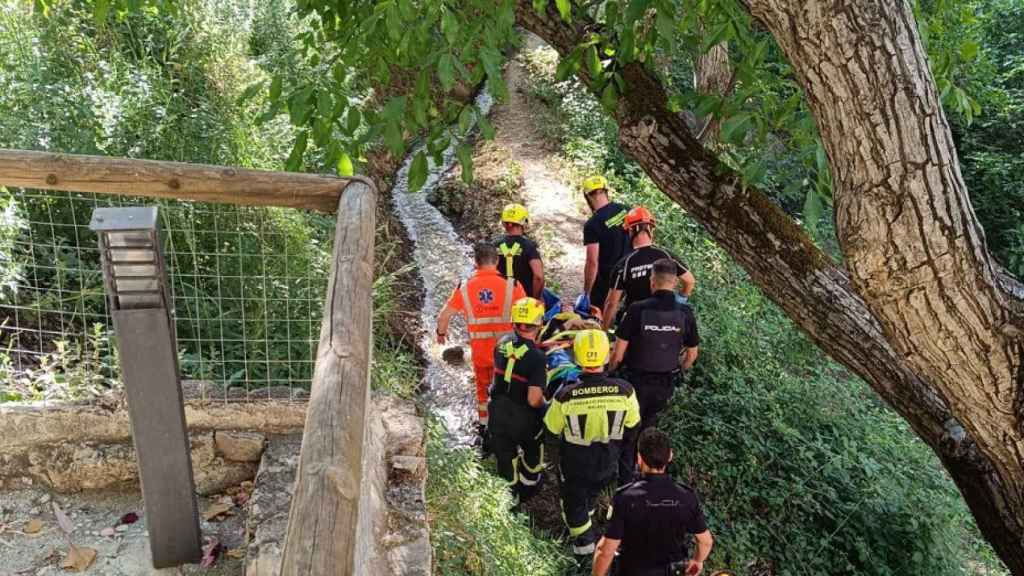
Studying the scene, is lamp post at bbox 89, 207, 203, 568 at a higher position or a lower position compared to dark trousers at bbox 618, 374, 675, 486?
higher

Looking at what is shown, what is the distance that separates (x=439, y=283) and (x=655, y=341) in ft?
13.8

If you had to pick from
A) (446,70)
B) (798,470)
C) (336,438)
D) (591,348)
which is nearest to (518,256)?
(591,348)

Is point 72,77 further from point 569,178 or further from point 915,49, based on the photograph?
point 569,178

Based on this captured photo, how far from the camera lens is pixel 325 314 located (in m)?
2.19

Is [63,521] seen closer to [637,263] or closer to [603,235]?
[637,263]

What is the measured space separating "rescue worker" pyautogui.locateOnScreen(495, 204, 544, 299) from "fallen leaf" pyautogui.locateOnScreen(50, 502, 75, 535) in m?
4.12

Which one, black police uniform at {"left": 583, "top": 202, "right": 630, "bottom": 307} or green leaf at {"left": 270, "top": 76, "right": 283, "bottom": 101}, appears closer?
green leaf at {"left": 270, "top": 76, "right": 283, "bottom": 101}

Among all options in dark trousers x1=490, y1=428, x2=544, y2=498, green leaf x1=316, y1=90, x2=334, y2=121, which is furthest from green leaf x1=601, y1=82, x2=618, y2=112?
dark trousers x1=490, y1=428, x2=544, y2=498

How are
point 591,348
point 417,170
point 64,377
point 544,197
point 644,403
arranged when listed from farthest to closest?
point 544,197, point 644,403, point 591,348, point 64,377, point 417,170

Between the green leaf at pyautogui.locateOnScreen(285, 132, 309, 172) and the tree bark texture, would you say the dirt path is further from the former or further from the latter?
the green leaf at pyautogui.locateOnScreen(285, 132, 309, 172)

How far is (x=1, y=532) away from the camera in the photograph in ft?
10.5

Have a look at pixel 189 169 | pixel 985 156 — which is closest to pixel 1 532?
pixel 189 169

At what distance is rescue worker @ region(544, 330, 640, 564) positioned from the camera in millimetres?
5430

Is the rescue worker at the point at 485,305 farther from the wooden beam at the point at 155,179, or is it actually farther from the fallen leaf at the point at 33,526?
the fallen leaf at the point at 33,526
